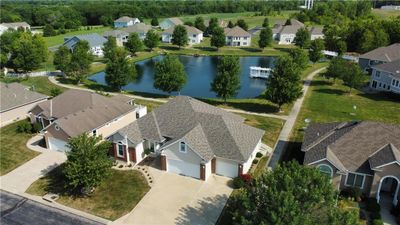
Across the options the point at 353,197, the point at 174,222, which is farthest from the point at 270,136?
the point at 174,222

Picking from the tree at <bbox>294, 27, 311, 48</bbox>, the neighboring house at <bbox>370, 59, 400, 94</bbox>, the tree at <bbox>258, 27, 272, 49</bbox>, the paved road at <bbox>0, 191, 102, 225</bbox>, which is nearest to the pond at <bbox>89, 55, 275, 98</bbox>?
the tree at <bbox>258, 27, 272, 49</bbox>

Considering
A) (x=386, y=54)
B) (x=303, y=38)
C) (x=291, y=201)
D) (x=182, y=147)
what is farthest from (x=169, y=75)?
(x=303, y=38)

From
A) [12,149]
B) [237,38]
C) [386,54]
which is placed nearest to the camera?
[12,149]

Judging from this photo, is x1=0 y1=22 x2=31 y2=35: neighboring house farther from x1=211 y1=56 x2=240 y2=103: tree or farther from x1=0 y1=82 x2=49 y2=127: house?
x1=211 y1=56 x2=240 y2=103: tree

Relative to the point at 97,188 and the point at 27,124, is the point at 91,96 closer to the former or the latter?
the point at 27,124

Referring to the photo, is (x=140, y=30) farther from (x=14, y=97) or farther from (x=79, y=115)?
(x=79, y=115)

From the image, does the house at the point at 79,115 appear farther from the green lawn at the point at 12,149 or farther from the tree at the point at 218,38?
the tree at the point at 218,38

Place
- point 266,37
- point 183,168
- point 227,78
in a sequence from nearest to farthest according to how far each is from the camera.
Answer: point 183,168 < point 227,78 < point 266,37
